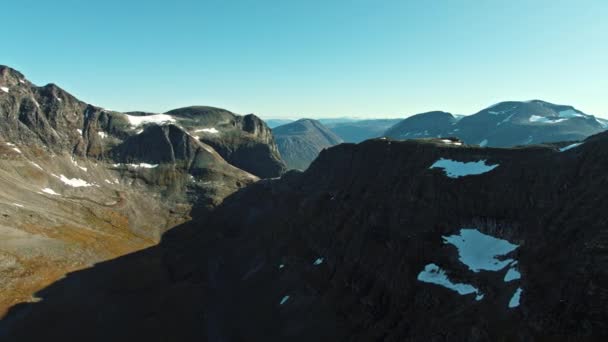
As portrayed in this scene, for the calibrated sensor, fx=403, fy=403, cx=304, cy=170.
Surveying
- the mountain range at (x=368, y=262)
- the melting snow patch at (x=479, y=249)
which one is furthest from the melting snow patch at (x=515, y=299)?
the melting snow patch at (x=479, y=249)

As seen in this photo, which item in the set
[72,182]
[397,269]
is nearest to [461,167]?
[397,269]

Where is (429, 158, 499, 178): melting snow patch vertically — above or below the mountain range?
above

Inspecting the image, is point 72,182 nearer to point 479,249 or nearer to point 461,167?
point 461,167

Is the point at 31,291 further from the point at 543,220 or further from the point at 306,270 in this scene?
the point at 543,220

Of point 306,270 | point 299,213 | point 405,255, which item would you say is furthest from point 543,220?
point 299,213

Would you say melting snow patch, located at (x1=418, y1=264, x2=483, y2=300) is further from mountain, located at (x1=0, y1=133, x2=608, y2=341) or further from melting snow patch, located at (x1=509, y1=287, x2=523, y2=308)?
melting snow patch, located at (x1=509, y1=287, x2=523, y2=308)

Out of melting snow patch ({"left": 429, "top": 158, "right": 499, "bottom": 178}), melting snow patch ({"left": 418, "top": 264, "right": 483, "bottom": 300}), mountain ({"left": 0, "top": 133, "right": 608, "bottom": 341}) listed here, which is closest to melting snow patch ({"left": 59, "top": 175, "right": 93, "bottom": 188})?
mountain ({"left": 0, "top": 133, "right": 608, "bottom": 341})

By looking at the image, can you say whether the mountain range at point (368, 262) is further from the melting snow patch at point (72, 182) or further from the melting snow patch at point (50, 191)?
the melting snow patch at point (72, 182)
